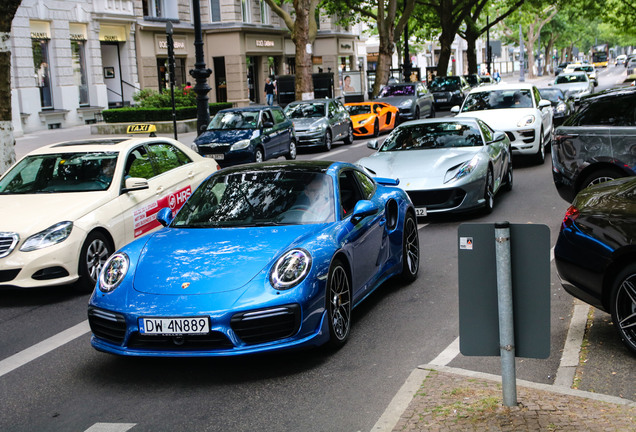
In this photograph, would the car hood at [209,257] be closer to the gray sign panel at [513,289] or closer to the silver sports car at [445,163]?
the gray sign panel at [513,289]

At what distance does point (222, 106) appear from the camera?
3575 centimetres

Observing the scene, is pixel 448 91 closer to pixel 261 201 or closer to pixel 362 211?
pixel 261 201

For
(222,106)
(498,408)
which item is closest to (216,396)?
(498,408)

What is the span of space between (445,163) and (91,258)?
538 cm

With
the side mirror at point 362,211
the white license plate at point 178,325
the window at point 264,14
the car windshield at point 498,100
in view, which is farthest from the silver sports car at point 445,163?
the window at point 264,14

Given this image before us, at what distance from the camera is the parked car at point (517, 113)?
17750mm

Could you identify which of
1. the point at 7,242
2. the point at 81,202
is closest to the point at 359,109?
the point at 81,202

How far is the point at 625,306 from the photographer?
5.59 meters

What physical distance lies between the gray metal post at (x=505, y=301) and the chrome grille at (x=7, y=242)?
17.7 ft

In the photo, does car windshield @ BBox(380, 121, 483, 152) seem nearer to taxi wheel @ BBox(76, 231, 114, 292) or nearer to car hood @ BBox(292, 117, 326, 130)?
taxi wheel @ BBox(76, 231, 114, 292)

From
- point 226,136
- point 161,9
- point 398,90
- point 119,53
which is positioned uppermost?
point 161,9

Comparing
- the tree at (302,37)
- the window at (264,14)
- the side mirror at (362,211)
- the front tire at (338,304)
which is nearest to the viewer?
the front tire at (338,304)

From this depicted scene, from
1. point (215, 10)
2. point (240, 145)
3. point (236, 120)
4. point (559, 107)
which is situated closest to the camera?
point (240, 145)

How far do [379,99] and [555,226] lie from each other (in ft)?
77.7
